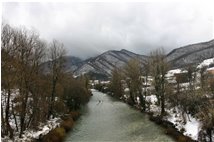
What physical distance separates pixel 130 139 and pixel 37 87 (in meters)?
13.0

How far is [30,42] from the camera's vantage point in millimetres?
31922

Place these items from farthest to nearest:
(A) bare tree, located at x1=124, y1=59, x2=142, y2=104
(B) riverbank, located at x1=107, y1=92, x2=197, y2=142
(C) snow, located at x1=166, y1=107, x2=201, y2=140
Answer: (A) bare tree, located at x1=124, y1=59, x2=142, y2=104, (C) snow, located at x1=166, y1=107, x2=201, y2=140, (B) riverbank, located at x1=107, y1=92, x2=197, y2=142

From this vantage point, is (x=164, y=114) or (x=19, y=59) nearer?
(x=19, y=59)

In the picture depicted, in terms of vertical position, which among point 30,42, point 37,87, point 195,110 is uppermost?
point 30,42

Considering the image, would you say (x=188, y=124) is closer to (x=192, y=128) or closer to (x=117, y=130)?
(x=192, y=128)

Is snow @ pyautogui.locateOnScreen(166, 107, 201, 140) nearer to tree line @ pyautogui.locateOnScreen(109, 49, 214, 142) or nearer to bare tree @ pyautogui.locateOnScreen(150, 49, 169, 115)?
tree line @ pyautogui.locateOnScreen(109, 49, 214, 142)

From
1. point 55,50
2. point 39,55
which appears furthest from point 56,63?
point 39,55

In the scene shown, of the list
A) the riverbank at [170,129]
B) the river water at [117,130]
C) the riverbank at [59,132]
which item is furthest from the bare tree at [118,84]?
the riverbank at [59,132]

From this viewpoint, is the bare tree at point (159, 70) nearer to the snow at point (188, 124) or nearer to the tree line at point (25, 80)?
the snow at point (188, 124)

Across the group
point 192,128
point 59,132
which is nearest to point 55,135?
point 59,132

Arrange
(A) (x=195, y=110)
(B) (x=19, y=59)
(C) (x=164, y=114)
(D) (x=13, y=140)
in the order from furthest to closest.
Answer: (C) (x=164, y=114)
(A) (x=195, y=110)
(B) (x=19, y=59)
(D) (x=13, y=140)

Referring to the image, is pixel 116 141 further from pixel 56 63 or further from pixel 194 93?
pixel 56 63

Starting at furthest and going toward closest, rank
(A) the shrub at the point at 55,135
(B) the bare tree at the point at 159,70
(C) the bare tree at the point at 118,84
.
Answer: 1. (C) the bare tree at the point at 118,84
2. (B) the bare tree at the point at 159,70
3. (A) the shrub at the point at 55,135

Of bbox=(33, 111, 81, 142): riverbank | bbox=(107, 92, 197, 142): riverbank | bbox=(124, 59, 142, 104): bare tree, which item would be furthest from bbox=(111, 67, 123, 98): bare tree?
bbox=(33, 111, 81, 142): riverbank
